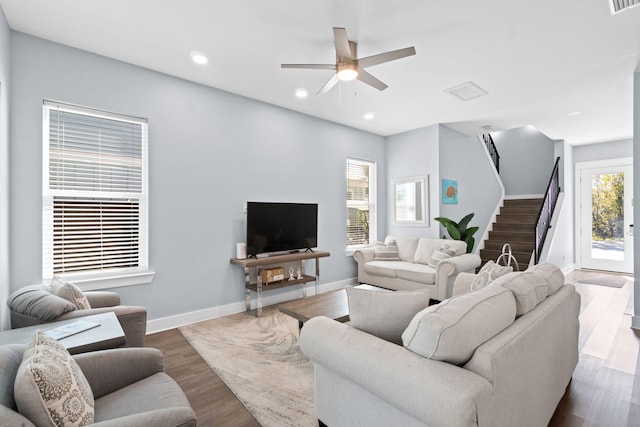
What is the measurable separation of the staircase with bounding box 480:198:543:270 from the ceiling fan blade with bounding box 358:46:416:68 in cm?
467

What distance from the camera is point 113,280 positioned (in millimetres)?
3234

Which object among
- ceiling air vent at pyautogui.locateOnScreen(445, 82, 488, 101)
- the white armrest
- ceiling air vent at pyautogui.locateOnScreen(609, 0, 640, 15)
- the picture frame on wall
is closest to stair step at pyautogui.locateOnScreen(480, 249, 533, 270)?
the picture frame on wall

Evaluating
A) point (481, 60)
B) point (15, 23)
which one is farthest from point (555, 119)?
point (15, 23)

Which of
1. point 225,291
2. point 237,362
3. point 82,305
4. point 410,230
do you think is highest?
point 410,230

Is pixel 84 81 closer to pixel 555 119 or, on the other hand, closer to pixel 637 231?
pixel 637 231

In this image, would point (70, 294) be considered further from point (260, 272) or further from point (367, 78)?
point (367, 78)

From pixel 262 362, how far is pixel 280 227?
1.95 meters

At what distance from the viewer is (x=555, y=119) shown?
5211mm

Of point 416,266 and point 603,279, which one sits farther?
point 603,279

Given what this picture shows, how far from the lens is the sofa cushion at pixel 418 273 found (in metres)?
4.44

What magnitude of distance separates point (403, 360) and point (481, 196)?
6333mm

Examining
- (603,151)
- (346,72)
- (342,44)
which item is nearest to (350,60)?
(346,72)

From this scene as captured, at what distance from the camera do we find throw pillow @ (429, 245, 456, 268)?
4566mm

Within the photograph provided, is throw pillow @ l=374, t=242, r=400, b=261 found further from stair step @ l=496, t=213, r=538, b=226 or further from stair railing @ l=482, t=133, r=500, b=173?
stair railing @ l=482, t=133, r=500, b=173
